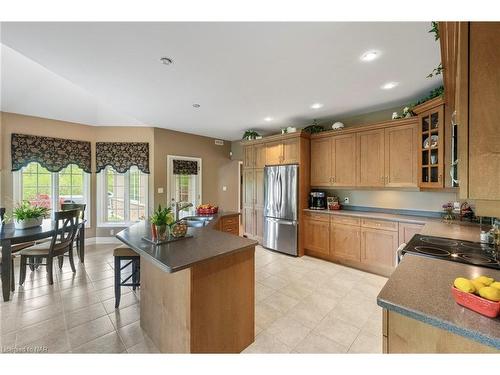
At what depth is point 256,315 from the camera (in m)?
2.30

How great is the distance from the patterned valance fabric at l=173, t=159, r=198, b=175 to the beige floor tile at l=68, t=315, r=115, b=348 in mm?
3564

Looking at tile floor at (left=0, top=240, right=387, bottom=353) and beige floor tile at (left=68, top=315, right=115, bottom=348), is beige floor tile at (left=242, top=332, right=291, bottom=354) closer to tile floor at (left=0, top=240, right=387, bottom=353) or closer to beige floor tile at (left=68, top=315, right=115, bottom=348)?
tile floor at (left=0, top=240, right=387, bottom=353)

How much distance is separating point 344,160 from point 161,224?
323 cm

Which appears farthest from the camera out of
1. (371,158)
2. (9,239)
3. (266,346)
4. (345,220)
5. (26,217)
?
(345,220)

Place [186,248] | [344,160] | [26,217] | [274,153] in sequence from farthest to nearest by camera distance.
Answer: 1. [274,153]
2. [344,160]
3. [26,217]
4. [186,248]

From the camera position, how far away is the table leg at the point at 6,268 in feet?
7.93

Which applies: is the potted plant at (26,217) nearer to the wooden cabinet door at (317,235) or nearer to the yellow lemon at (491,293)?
the wooden cabinet door at (317,235)

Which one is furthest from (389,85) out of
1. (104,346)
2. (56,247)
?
(56,247)

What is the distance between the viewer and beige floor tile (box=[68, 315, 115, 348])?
1.91 m

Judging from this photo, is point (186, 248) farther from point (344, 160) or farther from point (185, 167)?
point (185, 167)

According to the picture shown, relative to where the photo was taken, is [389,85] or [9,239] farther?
[389,85]

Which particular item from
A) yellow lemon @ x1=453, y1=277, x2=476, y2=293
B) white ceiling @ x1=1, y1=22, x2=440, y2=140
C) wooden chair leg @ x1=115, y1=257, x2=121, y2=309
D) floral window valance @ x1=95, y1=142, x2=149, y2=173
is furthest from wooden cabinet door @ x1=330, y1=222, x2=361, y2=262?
floral window valance @ x1=95, y1=142, x2=149, y2=173

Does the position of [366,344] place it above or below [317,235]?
below
